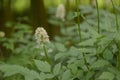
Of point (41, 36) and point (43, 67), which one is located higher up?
point (41, 36)

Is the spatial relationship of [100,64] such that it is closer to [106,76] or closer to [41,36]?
[106,76]

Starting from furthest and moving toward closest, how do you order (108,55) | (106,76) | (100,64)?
(108,55), (100,64), (106,76)

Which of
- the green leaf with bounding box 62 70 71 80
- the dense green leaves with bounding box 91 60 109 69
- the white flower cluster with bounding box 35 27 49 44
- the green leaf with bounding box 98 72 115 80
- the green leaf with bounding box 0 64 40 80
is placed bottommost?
the green leaf with bounding box 62 70 71 80

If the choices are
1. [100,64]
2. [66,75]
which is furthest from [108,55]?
[66,75]

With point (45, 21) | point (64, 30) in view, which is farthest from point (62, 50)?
point (45, 21)

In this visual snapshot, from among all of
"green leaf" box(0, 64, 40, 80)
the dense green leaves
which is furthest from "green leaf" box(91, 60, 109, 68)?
"green leaf" box(0, 64, 40, 80)

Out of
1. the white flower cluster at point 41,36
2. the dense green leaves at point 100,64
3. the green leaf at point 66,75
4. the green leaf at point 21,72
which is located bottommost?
the green leaf at point 66,75

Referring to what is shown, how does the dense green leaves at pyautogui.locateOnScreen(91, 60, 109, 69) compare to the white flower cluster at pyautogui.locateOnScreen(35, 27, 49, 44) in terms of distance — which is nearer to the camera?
the dense green leaves at pyautogui.locateOnScreen(91, 60, 109, 69)

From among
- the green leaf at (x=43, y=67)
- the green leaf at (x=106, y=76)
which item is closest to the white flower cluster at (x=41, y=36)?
the green leaf at (x=43, y=67)

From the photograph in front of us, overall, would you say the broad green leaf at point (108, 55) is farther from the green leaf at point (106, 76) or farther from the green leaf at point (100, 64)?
the green leaf at point (106, 76)

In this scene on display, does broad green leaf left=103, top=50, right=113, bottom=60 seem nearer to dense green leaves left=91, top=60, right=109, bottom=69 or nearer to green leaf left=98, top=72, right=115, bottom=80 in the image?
dense green leaves left=91, top=60, right=109, bottom=69

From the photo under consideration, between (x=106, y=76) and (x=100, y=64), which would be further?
(x=100, y=64)

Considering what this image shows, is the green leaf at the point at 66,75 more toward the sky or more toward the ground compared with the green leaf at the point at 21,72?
more toward the ground

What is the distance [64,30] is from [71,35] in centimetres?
8
